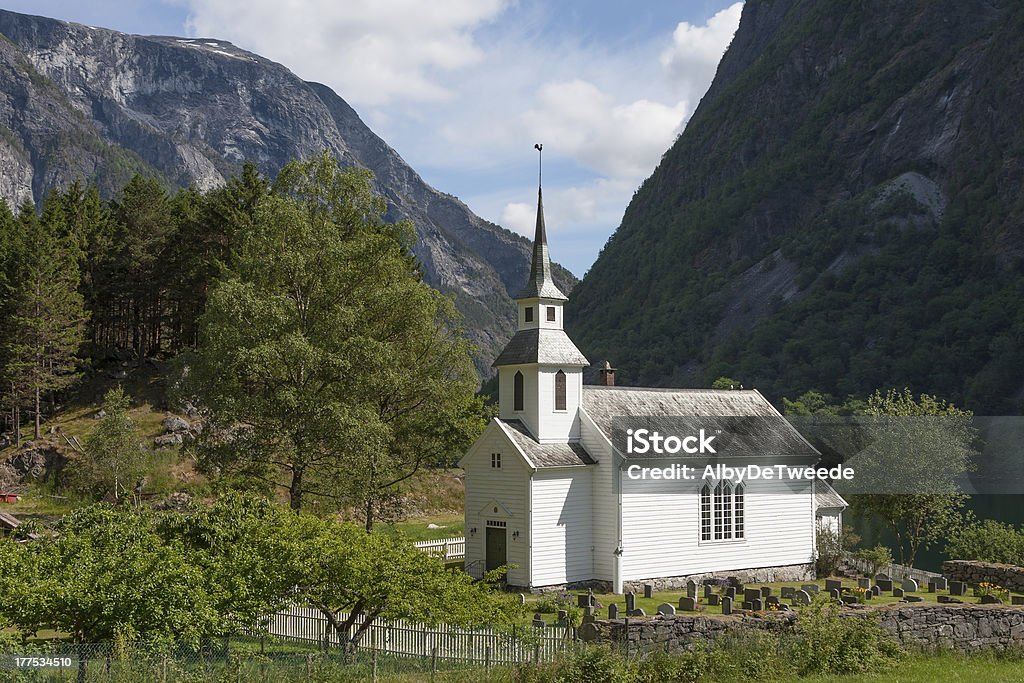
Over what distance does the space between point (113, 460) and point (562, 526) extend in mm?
21610

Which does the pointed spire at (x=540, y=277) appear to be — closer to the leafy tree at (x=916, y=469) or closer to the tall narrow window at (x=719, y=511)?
the tall narrow window at (x=719, y=511)

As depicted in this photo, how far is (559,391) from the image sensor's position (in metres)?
35.4

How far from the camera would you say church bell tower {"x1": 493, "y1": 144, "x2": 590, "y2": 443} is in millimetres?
35094

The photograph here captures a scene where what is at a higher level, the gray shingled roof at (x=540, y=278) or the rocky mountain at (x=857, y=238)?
the rocky mountain at (x=857, y=238)

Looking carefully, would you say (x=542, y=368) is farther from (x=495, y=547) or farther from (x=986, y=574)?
(x=986, y=574)

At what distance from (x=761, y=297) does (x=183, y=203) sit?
104m

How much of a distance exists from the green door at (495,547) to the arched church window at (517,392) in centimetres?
430

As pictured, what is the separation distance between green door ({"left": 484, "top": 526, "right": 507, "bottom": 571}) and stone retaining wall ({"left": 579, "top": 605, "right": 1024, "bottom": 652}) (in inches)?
477

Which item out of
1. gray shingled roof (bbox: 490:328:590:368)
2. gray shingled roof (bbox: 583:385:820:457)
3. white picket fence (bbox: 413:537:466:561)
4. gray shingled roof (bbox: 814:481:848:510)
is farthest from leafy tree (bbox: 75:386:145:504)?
gray shingled roof (bbox: 814:481:848:510)

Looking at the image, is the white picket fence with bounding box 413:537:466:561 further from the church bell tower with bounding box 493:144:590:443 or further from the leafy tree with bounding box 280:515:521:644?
the leafy tree with bounding box 280:515:521:644

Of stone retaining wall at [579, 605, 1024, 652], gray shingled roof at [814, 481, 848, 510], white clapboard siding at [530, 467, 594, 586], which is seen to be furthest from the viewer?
gray shingled roof at [814, 481, 848, 510]

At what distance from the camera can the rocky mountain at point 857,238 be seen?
396 feet

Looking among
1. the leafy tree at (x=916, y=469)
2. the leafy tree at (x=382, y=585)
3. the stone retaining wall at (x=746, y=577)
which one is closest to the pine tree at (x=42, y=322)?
the stone retaining wall at (x=746, y=577)

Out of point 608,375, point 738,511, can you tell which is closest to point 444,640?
point 738,511
